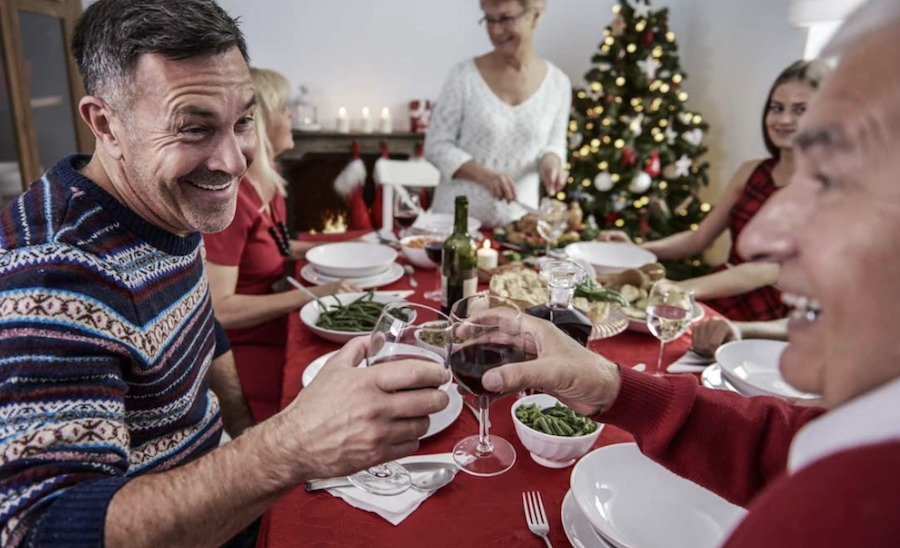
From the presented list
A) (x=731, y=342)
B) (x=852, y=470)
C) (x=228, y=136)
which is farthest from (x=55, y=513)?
(x=731, y=342)

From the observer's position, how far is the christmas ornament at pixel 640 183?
456 centimetres

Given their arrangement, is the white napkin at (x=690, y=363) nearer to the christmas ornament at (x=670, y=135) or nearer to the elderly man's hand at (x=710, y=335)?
the elderly man's hand at (x=710, y=335)

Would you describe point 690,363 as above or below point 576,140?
below

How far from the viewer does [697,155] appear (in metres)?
4.68

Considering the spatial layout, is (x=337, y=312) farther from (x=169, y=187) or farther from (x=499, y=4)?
(x=499, y=4)

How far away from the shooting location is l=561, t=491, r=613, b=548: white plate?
825mm

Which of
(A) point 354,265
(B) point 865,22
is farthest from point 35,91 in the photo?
(B) point 865,22

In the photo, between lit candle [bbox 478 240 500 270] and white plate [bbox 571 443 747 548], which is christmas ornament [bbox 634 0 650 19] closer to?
lit candle [bbox 478 240 500 270]

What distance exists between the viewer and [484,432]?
105 centimetres

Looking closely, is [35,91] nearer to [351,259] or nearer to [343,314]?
[351,259]

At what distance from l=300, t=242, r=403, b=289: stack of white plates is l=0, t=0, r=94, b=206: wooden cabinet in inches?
56.3

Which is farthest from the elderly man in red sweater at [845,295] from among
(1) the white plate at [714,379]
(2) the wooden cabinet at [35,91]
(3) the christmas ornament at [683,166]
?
(3) the christmas ornament at [683,166]

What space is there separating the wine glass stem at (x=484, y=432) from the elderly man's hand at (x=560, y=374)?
3.6 inches

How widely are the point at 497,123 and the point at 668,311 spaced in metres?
1.87
